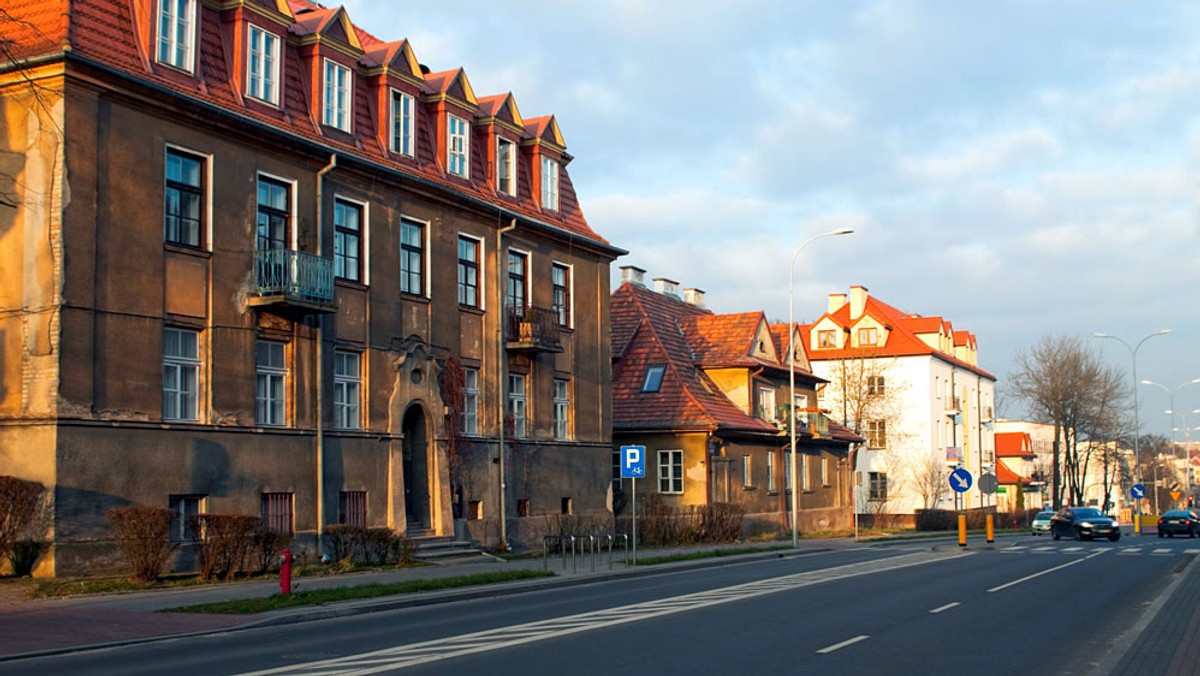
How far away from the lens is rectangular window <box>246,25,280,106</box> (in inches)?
947

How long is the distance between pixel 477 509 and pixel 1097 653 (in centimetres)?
1944

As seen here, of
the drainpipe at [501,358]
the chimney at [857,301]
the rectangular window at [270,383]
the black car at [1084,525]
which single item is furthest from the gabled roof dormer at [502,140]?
the chimney at [857,301]

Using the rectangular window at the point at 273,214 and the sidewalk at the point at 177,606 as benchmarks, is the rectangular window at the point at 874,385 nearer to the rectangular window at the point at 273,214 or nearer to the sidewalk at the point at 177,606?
the sidewalk at the point at 177,606

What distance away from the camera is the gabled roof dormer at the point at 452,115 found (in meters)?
30.0

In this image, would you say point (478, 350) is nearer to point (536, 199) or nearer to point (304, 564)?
point (536, 199)

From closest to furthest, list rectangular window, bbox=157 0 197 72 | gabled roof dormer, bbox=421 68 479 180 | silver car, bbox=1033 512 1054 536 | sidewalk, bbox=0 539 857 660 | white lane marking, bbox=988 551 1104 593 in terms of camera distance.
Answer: sidewalk, bbox=0 539 857 660, white lane marking, bbox=988 551 1104 593, rectangular window, bbox=157 0 197 72, gabled roof dormer, bbox=421 68 479 180, silver car, bbox=1033 512 1054 536

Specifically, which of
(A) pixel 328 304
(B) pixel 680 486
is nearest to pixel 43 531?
(A) pixel 328 304

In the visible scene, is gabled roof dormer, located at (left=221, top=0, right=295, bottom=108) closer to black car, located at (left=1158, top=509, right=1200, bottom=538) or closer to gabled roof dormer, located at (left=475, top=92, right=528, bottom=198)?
gabled roof dormer, located at (left=475, top=92, right=528, bottom=198)

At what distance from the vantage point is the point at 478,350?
30734mm

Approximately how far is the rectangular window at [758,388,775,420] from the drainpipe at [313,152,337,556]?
24.0m

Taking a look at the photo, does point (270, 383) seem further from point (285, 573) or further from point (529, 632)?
point (529, 632)

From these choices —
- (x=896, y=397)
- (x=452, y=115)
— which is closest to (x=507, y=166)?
(x=452, y=115)

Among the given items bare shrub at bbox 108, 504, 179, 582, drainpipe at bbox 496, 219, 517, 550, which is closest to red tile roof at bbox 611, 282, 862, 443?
drainpipe at bbox 496, 219, 517, 550

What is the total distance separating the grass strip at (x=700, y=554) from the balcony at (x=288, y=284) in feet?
32.5
